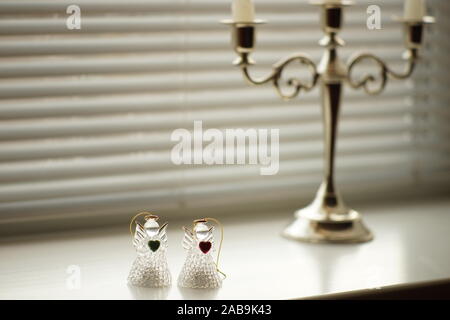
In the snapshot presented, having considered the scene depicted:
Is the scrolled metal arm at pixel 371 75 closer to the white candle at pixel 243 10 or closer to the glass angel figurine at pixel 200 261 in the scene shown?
the white candle at pixel 243 10

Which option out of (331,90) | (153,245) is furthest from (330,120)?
(153,245)

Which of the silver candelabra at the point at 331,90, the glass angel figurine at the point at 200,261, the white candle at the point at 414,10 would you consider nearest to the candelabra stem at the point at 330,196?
the silver candelabra at the point at 331,90

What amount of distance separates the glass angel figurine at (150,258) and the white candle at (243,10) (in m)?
0.34

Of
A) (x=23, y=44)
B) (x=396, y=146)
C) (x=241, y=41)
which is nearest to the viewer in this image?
(x=241, y=41)

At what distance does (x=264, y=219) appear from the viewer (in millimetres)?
1512

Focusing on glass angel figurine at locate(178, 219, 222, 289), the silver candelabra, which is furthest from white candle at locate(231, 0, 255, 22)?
glass angel figurine at locate(178, 219, 222, 289)

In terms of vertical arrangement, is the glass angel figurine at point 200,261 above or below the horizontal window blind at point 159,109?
below

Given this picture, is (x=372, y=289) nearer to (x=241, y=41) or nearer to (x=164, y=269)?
(x=164, y=269)

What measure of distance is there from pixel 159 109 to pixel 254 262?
36cm

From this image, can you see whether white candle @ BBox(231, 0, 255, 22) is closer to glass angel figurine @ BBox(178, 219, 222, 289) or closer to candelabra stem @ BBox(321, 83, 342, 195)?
candelabra stem @ BBox(321, 83, 342, 195)

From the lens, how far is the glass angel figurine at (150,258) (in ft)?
3.64

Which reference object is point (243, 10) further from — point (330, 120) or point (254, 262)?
point (254, 262)
